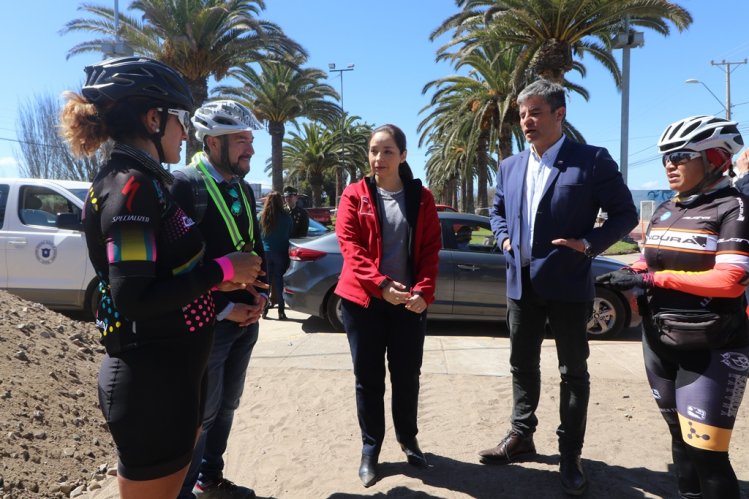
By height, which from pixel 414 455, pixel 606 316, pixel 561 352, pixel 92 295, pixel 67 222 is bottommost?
pixel 414 455

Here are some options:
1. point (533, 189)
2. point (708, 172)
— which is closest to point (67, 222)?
point (533, 189)

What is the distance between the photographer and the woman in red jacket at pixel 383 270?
3.04m

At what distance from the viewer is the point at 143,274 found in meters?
1.58

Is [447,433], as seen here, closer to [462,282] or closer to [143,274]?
[143,274]

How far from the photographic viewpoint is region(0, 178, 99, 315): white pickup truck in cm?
647

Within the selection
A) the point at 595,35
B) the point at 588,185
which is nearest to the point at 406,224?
the point at 588,185

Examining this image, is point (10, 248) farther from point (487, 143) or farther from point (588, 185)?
point (487, 143)

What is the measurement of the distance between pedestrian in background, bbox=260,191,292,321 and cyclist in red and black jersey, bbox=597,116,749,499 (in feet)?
18.4

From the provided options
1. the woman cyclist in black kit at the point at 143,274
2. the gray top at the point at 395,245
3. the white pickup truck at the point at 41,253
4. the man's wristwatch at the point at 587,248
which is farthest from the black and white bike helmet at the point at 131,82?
the white pickup truck at the point at 41,253

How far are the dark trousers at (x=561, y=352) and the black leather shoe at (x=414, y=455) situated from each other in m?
0.70

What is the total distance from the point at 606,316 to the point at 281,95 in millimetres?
21141

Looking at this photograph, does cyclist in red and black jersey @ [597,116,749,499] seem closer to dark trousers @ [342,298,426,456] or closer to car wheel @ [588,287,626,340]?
dark trousers @ [342,298,426,456]

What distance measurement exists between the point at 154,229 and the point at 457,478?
7.67ft

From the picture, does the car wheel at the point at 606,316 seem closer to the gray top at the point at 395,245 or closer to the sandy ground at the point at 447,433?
the sandy ground at the point at 447,433
